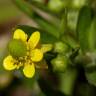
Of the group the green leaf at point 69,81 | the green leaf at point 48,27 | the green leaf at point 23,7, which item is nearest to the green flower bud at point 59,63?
the green leaf at point 48,27

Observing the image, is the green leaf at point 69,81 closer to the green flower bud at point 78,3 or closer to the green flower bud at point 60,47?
the green flower bud at point 78,3

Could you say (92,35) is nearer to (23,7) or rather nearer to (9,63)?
(23,7)

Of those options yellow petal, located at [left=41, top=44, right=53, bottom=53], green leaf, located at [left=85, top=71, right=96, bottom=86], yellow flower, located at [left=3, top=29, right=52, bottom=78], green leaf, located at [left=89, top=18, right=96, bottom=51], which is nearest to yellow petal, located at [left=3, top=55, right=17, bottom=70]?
yellow flower, located at [left=3, top=29, right=52, bottom=78]

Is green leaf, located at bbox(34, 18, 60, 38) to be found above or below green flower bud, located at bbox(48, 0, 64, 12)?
below

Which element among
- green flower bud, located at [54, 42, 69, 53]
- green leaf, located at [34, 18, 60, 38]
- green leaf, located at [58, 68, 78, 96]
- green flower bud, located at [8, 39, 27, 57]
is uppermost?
green leaf, located at [34, 18, 60, 38]

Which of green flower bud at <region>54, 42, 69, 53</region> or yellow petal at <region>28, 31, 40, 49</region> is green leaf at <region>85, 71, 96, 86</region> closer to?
green flower bud at <region>54, 42, 69, 53</region>

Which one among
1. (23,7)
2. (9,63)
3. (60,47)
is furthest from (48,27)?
(9,63)
